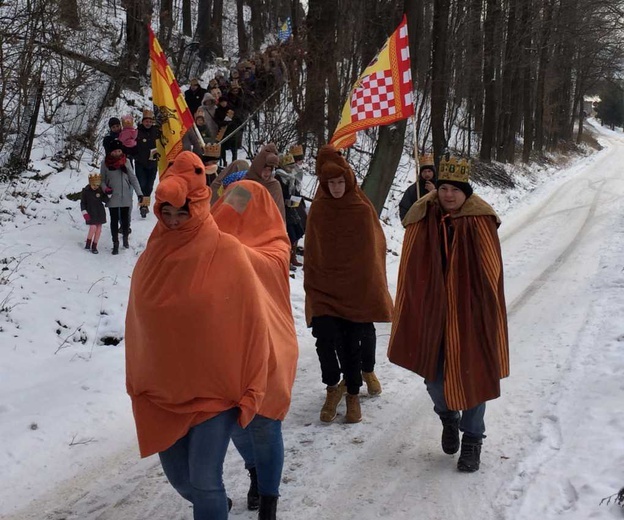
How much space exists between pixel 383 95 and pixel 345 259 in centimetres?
381

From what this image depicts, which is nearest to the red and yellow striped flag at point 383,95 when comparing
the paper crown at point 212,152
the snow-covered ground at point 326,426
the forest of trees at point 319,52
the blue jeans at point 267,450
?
the forest of trees at point 319,52

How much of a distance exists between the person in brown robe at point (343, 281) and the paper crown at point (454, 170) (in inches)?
38.6

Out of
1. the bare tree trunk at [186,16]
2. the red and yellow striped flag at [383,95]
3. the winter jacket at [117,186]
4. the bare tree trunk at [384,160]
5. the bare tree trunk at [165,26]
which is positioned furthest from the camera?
the bare tree trunk at [186,16]

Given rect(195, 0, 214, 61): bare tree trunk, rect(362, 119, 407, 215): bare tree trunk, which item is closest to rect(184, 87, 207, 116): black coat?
rect(362, 119, 407, 215): bare tree trunk

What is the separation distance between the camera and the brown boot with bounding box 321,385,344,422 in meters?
5.05

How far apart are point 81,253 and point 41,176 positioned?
267 centimetres

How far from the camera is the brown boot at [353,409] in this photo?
5.01 meters

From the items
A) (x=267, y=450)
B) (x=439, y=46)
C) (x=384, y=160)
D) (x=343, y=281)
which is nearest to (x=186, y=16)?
(x=439, y=46)

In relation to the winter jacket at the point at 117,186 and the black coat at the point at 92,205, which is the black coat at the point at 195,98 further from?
the black coat at the point at 92,205

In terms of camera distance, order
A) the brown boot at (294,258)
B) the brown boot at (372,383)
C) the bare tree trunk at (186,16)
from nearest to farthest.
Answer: the brown boot at (372,383), the brown boot at (294,258), the bare tree trunk at (186,16)

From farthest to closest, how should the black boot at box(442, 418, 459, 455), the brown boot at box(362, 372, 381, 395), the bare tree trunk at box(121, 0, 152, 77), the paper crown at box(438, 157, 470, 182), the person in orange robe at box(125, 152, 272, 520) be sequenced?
1. the bare tree trunk at box(121, 0, 152, 77)
2. the brown boot at box(362, 372, 381, 395)
3. the black boot at box(442, 418, 459, 455)
4. the paper crown at box(438, 157, 470, 182)
5. the person in orange robe at box(125, 152, 272, 520)

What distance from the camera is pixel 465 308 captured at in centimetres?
410

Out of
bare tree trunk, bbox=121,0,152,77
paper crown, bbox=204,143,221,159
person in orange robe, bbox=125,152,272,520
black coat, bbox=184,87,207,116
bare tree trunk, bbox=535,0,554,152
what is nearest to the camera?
person in orange robe, bbox=125,152,272,520

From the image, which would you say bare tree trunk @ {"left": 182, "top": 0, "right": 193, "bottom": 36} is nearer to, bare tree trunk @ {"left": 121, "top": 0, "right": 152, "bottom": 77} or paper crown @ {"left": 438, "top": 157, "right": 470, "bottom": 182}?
bare tree trunk @ {"left": 121, "top": 0, "right": 152, "bottom": 77}
